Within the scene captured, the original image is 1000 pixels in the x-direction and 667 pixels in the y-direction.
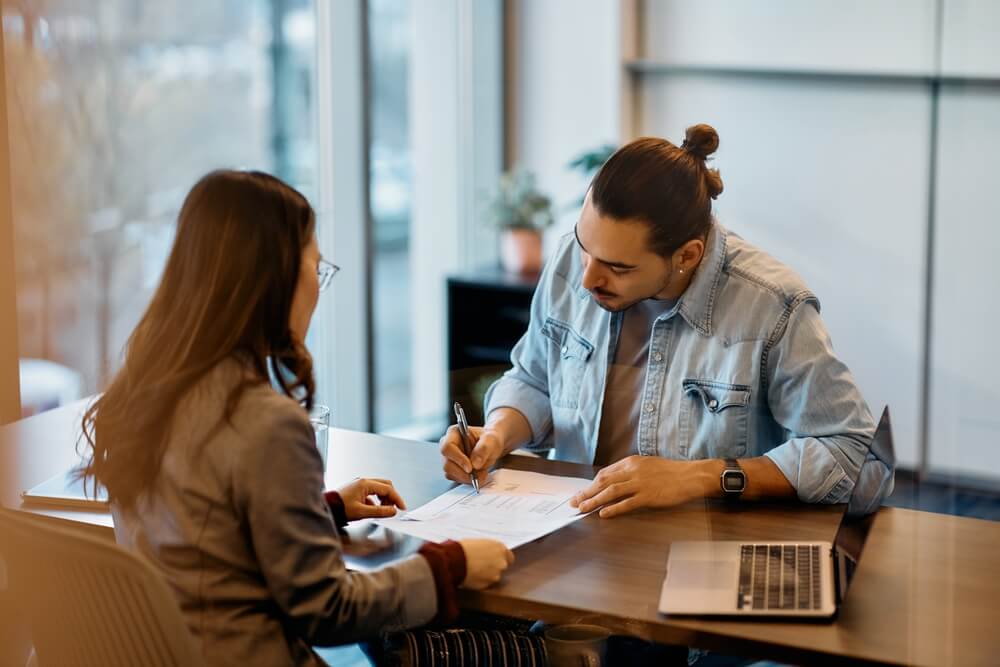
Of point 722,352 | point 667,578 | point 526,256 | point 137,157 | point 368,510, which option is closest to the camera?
point 667,578

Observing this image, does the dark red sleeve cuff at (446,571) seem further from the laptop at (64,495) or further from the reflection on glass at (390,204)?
the reflection on glass at (390,204)

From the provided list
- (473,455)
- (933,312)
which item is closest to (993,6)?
(473,455)

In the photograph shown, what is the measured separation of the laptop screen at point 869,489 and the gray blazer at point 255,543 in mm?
473

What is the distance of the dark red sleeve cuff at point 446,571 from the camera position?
1137 mm

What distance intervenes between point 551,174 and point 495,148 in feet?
0.66

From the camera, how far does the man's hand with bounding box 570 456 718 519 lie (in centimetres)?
134

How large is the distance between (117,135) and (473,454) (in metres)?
1.34

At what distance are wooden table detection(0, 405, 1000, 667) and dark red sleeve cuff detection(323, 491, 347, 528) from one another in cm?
3

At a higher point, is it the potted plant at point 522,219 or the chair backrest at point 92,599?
the potted plant at point 522,219

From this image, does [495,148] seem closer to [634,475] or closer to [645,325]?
[645,325]

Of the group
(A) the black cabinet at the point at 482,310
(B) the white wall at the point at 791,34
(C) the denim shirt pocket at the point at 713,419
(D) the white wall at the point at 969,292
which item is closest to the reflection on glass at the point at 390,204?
(A) the black cabinet at the point at 482,310

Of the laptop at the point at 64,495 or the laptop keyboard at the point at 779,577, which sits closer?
the laptop keyboard at the point at 779,577

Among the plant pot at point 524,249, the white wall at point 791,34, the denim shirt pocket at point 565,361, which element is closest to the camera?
the denim shirt pocket at point 565,361

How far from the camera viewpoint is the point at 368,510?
1347mm
